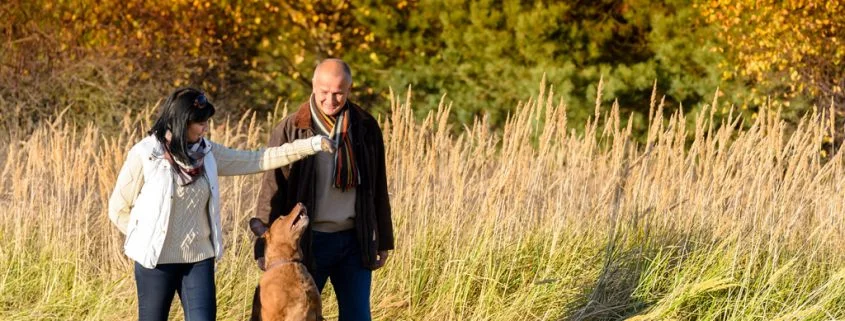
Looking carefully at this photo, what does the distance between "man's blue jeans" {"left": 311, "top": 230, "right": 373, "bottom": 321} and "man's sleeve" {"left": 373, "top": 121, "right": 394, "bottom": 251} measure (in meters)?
0.15

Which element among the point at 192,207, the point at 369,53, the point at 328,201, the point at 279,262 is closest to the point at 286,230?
the point at 279,262

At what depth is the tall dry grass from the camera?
19.6 ft

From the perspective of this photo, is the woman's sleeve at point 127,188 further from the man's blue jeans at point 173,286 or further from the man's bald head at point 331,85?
the man's bald head at point 331,85

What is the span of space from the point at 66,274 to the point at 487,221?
2281 mm

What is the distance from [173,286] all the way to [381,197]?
840mm

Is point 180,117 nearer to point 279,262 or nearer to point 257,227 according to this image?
point 257,227

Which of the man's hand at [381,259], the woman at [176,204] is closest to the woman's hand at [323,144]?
the woman at [176,204]

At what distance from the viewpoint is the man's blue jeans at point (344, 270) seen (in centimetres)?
474

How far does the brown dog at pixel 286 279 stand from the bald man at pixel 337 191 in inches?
4.1

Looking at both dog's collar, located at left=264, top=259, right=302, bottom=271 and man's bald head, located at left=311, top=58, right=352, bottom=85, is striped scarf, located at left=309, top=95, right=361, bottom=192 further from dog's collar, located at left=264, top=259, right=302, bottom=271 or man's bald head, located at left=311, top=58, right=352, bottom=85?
dog's collar, located at left=264, top=259, right=302, bottom=271

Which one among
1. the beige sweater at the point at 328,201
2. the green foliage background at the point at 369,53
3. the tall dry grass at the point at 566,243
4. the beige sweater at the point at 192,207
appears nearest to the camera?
the beige sweater at the point at 192,207

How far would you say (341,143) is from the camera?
466 centimetres

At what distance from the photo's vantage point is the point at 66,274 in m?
6.81

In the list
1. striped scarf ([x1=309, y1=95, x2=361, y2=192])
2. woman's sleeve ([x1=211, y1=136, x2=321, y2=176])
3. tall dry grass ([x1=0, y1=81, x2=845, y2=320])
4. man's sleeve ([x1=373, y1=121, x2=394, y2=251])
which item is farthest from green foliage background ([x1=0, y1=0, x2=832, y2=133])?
striped scarf ([x1=309, y1=95, x2=361, y2=192])
